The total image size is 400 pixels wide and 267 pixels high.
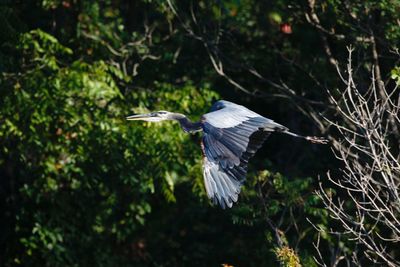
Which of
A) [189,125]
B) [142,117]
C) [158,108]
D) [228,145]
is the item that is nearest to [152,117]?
[142,117]

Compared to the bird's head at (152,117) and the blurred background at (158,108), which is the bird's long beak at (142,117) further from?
the blurred background at (158,108)

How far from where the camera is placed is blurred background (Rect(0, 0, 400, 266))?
975cm

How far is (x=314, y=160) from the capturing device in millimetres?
11484

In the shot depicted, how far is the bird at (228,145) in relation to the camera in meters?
6.66

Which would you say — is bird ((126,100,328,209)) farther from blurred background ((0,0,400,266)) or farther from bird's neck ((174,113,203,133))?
blurred background ((0,0,400,266))

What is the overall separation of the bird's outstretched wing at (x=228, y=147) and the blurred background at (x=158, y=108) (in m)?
0.88

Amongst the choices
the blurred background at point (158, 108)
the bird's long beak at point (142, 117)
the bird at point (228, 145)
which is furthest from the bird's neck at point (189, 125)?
the blurred background at point (158, 108)

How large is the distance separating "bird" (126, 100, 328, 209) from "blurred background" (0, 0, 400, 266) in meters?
0.83

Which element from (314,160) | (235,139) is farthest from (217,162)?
(314,160)

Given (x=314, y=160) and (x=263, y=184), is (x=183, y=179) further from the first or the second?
(x=263, y=184)

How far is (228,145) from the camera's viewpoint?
23.4ft

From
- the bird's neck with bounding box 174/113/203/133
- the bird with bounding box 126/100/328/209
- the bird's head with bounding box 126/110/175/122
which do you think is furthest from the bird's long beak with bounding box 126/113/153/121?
the bird with bounding box 126/100/328/209

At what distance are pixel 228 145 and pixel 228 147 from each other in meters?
0.02

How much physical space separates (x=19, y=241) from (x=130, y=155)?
2.32m
